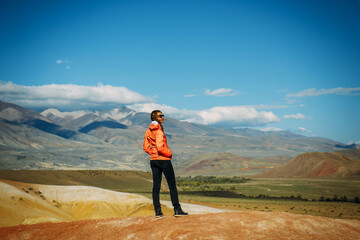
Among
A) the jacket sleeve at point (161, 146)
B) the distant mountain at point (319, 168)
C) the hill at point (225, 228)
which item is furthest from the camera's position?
the distant mountain at point (319, 168)

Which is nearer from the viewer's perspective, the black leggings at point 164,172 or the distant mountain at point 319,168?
the black leggings at point 164,172

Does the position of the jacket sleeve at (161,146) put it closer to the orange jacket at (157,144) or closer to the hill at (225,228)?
the orange jacket at (157,144)

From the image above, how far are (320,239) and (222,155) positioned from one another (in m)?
167

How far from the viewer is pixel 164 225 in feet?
23.8

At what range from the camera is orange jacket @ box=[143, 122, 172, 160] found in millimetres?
7824

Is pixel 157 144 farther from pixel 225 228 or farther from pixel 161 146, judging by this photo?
pixel 225 228

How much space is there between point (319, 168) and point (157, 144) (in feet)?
322

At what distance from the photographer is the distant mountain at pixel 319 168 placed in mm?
85856

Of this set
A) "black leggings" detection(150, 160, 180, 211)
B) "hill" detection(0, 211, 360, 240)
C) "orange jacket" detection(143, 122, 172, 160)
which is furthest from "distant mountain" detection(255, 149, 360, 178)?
"orange jacket" detection(143, 122, 172, 160)

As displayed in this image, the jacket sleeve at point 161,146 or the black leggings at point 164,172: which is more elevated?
the jacket sleeve at point 161,146

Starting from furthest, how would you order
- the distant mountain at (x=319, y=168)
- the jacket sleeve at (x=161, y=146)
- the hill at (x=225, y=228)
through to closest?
the distant mountain at (x=319, y=168) < the jacket sleeve at (x=161, y=146) < the hill at (x=225, y=228)

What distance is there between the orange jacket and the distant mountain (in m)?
85.7

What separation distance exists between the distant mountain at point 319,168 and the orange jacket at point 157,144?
85.7 m

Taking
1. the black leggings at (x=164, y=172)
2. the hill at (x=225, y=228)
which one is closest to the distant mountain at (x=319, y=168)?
the hill at (x=225, y=228)
